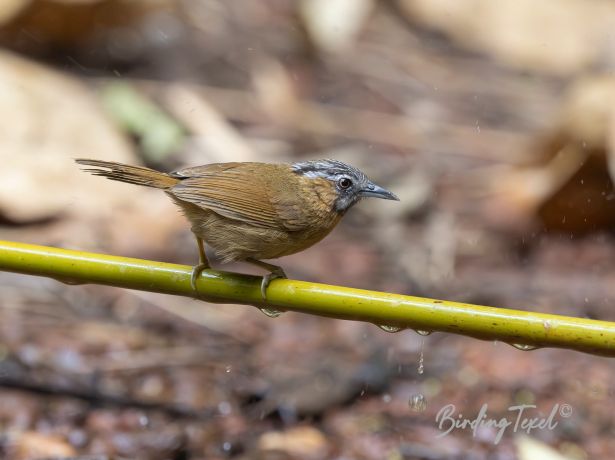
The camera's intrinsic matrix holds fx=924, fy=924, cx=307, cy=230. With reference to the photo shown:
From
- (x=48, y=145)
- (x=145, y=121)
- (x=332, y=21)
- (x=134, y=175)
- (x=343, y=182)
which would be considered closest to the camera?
(x=134, y=175)

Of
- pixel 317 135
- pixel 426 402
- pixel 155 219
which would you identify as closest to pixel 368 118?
pixel 317 135

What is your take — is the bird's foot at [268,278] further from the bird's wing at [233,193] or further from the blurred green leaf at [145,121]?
the blurred green leaf at [145,121]

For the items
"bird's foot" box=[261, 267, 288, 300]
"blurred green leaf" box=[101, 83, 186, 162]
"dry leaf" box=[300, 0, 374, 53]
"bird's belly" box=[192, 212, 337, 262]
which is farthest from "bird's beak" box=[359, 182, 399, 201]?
"dry leaf" box=[300, 0, 374, 53]

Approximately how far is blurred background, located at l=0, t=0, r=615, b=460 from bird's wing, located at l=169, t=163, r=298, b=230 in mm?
940

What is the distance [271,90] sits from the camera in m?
7.76

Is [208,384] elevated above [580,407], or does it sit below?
below

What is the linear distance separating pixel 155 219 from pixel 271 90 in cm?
219

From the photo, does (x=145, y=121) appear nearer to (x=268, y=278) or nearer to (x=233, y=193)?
(x=233, y=193)

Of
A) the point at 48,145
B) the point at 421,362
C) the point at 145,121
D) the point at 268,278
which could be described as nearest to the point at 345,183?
the point at 268,278

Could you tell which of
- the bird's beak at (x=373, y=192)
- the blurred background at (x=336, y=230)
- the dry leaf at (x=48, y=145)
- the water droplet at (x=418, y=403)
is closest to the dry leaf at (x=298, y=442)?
the blurred background at (x=336, y=230)

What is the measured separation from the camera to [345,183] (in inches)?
157

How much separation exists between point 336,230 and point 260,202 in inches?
96.9

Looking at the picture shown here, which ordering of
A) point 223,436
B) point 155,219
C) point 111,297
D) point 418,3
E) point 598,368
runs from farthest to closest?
point 418,3 → point 155,219 → point 111,297 → point 598,368 → point 223,436

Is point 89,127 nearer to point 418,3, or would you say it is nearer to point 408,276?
point 408,276
